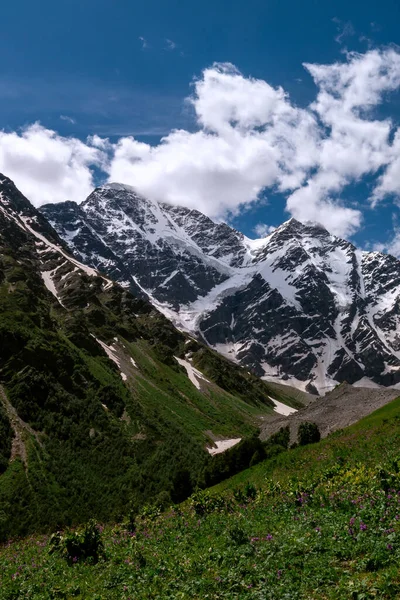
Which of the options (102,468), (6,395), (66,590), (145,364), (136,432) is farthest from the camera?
(145,364)

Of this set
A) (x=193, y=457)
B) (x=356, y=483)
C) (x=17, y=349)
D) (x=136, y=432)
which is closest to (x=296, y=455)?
(x=356, y=483)

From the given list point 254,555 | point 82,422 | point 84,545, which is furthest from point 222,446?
point 254,555

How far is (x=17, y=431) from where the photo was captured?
106m

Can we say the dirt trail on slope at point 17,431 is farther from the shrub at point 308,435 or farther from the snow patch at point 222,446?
the shrub at point 308,435

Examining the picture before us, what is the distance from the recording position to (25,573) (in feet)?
68.0

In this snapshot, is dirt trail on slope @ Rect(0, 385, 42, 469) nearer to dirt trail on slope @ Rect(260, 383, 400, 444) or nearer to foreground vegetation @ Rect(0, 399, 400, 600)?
dirt trail on slope @ Rect(260, 383, 400, 444)

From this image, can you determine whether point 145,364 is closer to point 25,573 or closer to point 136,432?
point 136,432

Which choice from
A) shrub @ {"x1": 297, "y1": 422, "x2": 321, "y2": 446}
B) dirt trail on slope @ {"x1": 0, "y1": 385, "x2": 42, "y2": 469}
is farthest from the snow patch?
shrub @ {"x1": 297, "y1": 422, "x2": 321, "y2": 446}

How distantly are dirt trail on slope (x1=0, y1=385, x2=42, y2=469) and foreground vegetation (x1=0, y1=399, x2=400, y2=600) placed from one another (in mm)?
77412

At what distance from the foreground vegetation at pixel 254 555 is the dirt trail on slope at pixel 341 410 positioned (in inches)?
2163

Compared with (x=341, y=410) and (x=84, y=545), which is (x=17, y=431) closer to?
(x=341, y=410)

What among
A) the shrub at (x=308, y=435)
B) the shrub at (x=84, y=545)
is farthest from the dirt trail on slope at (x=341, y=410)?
the shrub at (x=84, y=545)

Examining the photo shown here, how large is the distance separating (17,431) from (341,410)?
73.0 metres

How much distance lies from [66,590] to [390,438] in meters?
27.7
